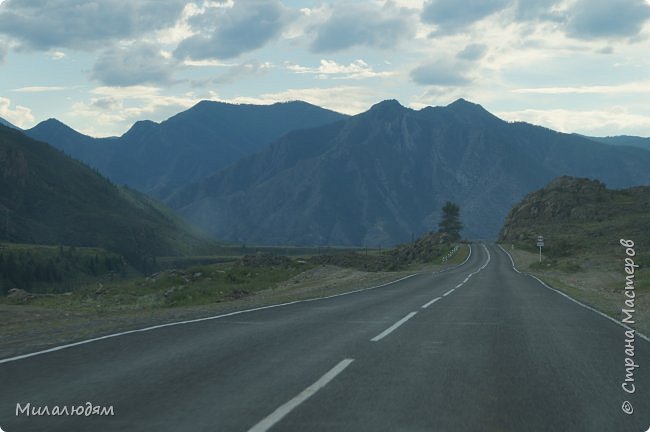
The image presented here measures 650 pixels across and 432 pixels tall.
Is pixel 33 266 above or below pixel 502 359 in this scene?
below

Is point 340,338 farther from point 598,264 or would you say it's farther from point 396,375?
point 598,264

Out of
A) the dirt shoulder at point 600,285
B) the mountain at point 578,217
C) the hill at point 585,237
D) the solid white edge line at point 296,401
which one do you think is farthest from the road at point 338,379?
the mountain at point 578,217

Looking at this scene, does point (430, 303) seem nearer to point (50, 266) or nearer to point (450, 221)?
point (50, 266)

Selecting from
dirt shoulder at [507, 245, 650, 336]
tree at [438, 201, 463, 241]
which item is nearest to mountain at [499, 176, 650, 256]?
Answer: tree at [438, 201, 463, 241]

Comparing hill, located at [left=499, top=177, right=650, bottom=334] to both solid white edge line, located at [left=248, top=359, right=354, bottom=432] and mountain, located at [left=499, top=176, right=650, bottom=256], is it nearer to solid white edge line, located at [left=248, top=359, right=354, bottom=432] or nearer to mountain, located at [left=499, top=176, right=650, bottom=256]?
mountain, located at [left=499, top=176, right=650, bottom=256]

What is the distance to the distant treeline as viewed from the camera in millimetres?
127625

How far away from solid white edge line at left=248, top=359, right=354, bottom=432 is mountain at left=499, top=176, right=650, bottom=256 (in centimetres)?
8505

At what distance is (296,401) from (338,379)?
136 cm

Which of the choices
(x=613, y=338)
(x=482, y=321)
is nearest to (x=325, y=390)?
(x=613, y=338)

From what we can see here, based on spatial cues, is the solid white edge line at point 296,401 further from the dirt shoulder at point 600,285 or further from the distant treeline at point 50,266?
the distant treeline at point 50,266

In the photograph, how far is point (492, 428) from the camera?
6.79m

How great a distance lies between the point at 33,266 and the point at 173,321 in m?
131

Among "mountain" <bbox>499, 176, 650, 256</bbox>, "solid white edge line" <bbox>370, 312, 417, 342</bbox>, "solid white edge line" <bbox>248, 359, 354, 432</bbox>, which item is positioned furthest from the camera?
"mountain" <bbox>499, 176, 650, 256</bbox>

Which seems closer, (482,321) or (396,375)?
(396,375)
